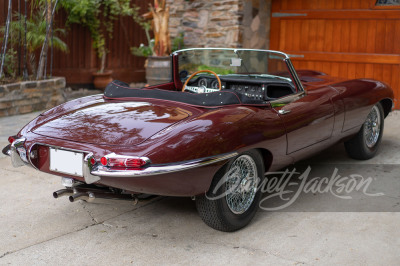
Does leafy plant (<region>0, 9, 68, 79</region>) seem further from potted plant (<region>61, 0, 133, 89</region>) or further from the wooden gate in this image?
the wooden gate

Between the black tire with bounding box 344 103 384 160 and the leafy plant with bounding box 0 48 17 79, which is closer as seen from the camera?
the black tire with bounding box 344 103 384 160

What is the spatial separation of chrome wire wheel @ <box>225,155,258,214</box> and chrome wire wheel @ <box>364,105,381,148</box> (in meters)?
2.15

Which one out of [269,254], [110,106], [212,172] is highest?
[110,106]

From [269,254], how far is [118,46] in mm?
9444

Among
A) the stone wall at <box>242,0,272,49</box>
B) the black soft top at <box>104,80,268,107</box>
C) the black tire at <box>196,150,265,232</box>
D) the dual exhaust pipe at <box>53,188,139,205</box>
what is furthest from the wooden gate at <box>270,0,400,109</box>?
the dual exhaust pipe at <box>53,188,139,205</box>

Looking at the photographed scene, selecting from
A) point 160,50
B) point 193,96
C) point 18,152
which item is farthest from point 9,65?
point 193,96

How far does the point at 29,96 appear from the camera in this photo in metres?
7.84

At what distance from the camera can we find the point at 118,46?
1192 centimetres

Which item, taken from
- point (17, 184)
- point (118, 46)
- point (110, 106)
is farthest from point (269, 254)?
point (118, 46)

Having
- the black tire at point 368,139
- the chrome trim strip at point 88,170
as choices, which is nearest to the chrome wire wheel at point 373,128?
the black tire at point 368,139

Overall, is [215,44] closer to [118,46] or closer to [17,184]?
[118,46]

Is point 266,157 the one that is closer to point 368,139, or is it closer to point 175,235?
point 175,235

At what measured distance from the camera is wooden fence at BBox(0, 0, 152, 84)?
413 inches

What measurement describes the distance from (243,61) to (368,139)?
1.82 meters
